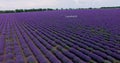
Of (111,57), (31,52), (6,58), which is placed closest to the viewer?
(111,57)

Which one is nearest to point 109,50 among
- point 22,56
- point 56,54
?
point 56,54

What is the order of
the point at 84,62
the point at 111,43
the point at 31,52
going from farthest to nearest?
the point at 111,43, the point at 31,52, the point at 84,62

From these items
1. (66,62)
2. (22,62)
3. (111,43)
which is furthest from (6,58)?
(111,43)

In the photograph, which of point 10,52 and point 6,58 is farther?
point 10,52

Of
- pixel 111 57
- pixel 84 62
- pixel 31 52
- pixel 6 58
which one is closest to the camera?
pixel 84 62

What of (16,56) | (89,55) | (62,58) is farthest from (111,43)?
(16,56)

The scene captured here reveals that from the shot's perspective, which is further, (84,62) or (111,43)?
(111,43)

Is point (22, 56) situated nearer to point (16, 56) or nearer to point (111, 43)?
→ point (16, 56)

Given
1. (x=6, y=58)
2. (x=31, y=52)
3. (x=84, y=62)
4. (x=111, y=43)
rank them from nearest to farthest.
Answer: (x=84, y=62), (x=6, y=58), (x=31, y=52), (x=111, y=43)

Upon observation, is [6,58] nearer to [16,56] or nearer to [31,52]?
[16,56]
